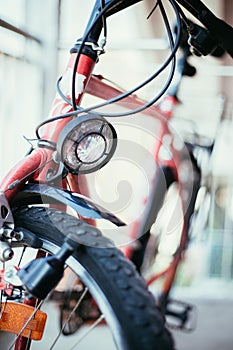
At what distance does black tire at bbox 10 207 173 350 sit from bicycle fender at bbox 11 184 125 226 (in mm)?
28

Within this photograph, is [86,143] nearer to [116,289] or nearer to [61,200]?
[61,200]

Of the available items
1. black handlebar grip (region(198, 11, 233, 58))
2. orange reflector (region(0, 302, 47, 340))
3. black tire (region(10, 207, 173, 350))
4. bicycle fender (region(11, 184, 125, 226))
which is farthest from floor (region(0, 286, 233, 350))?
black handlebar grip (region(198, 11, 233, 58))

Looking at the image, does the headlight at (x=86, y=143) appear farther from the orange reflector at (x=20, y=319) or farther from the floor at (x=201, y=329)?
the floor at (x=201, y=329)

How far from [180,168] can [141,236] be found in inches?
10.8

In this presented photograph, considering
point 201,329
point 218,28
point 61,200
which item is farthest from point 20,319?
point 201,329

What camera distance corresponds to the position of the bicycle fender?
2.97 ft

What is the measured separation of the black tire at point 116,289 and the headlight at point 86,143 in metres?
0.11

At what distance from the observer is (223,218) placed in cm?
347

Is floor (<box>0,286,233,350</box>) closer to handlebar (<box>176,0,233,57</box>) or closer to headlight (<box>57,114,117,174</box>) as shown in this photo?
headlight (<box>57,114,117,174</box>)

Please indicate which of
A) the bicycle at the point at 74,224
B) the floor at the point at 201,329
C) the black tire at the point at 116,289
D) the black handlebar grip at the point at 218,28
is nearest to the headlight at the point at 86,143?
the bicycle at the point at 74,224

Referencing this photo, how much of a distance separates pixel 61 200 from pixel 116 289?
0.21 meters

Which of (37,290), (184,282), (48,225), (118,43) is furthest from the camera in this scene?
(184,282)

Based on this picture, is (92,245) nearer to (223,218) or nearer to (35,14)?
(35,14)

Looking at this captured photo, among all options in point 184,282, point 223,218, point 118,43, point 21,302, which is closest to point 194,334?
point 184,282
